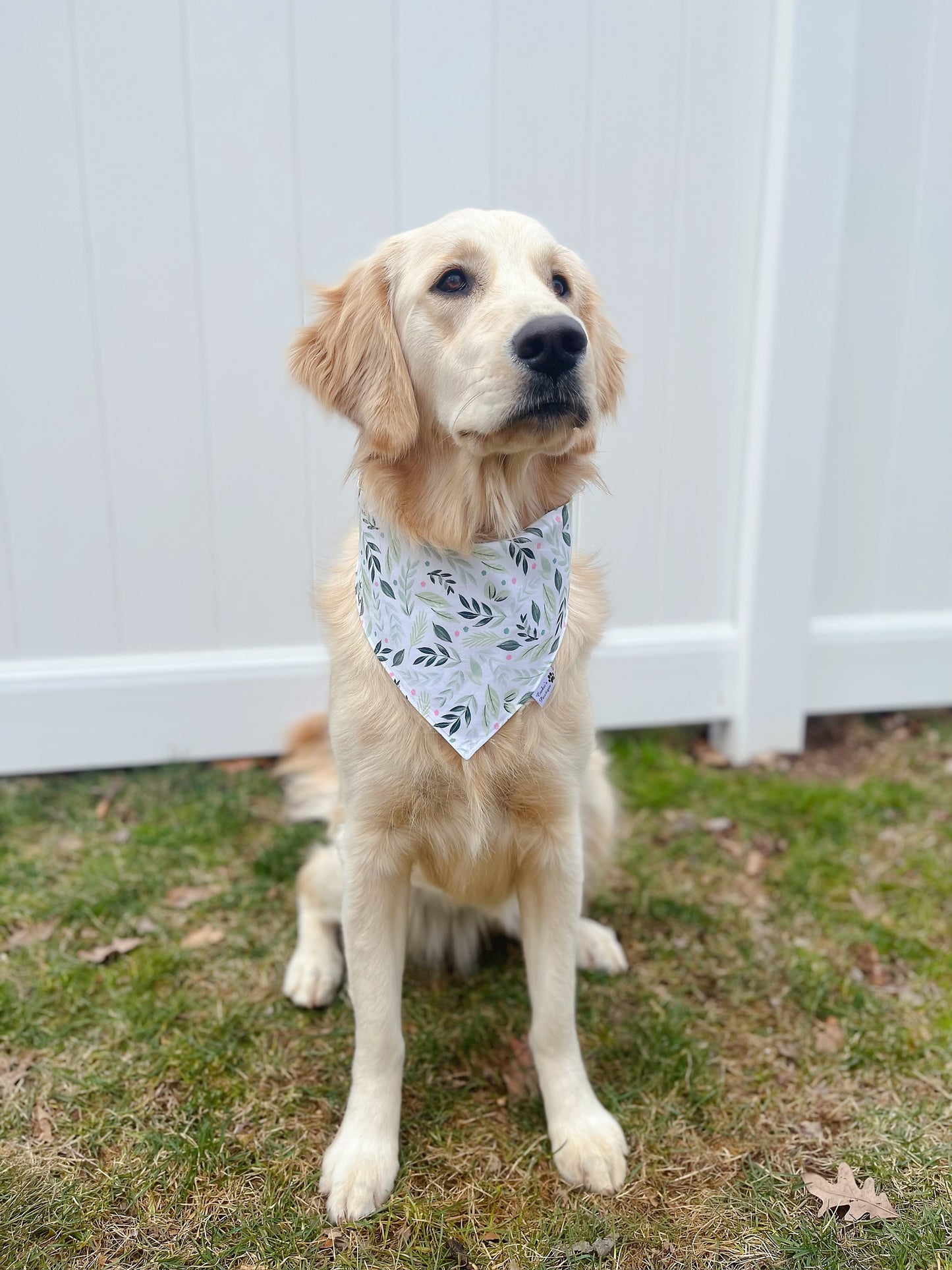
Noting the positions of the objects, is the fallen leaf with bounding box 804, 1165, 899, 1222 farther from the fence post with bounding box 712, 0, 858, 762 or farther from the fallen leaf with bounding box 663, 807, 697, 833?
the fence post with bounding box 712, 0, 858, 762

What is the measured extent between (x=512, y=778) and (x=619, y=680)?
67.8 inches

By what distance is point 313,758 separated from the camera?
306 centimetres

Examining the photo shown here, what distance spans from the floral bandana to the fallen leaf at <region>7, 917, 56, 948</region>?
1.43m

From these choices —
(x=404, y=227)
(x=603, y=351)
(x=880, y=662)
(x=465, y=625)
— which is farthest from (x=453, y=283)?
(x=880, y=662)

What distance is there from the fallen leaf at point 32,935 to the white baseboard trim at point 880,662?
2.78m

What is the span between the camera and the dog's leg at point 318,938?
224 cm

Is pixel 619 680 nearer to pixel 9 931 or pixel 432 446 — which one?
pixel 432 446

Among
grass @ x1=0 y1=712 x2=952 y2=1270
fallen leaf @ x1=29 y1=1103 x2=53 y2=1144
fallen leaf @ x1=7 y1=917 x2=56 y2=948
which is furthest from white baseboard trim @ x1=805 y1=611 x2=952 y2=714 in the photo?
fallen leaf @ x1=29 y1=1103 x2=53 y2=1144

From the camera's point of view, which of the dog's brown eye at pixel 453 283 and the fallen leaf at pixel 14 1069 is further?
the fallen leaf at pixel 14 1069

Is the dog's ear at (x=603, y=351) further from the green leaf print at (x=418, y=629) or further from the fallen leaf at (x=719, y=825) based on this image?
the fallen leaf at (x=719, y=825)

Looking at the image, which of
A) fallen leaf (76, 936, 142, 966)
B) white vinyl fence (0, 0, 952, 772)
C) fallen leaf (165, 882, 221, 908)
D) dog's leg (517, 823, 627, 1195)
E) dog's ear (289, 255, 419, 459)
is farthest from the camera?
white vinyl fence (0, 0, 952, 772)

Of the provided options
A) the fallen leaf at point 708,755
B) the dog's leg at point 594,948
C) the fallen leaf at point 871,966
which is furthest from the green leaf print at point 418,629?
the fallen leaf at point 708,755

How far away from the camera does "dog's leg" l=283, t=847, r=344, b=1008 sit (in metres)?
Answer: 2.24

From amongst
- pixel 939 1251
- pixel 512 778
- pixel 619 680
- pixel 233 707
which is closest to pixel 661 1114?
pixel 939 1251
